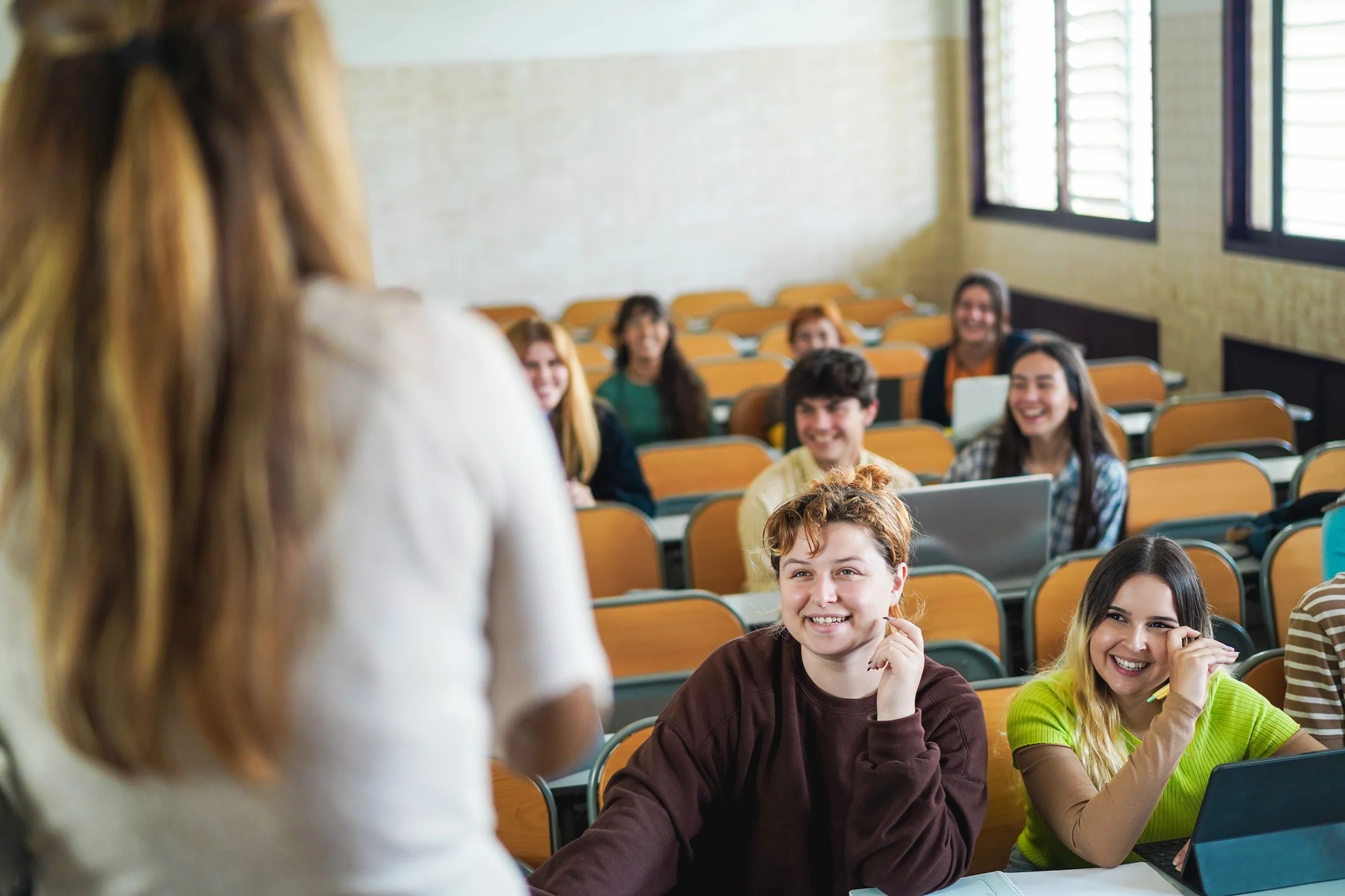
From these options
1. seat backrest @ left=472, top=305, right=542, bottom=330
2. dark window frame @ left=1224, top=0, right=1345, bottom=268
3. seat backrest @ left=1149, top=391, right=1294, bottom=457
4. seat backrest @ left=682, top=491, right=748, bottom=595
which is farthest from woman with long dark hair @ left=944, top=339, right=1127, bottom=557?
seat backrest @ left=472, top=305, right=542, bottom=330

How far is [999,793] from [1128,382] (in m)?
3.72

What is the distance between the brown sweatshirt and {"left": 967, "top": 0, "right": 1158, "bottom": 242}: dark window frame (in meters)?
6.02

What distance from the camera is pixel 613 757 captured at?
7.53 ft

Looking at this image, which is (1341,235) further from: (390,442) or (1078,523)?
(390,442)

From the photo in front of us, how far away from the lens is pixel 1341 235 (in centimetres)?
588

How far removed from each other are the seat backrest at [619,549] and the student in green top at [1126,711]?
163 centimetres

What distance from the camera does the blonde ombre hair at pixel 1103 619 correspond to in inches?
85.2

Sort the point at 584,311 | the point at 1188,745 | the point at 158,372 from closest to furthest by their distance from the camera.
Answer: the point at 158,372
the point at 1188,745
the point at 584,311

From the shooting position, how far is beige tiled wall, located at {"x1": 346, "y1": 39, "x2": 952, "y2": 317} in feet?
30.8

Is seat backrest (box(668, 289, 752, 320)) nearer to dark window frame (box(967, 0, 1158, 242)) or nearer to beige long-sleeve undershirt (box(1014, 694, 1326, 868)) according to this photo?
dark window frame (box(967, 0, 1158, 242))

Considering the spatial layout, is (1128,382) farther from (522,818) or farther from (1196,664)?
(522,818)

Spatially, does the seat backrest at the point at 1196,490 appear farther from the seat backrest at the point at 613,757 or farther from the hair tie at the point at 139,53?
the hair tie at the point at 139,53

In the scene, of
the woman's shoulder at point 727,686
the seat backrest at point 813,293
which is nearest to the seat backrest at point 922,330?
the seat backrest at point 813,293

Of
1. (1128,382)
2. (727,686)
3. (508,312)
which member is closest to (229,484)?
(727,686)
